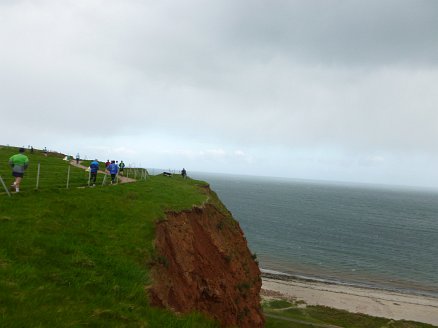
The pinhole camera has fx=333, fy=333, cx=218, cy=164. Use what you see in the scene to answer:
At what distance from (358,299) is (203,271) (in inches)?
1440

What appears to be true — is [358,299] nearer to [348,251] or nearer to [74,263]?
[348,251]

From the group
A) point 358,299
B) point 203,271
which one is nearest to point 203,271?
point 203,271

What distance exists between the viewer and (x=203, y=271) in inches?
846

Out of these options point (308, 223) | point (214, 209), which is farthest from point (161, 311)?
point (308, 223)

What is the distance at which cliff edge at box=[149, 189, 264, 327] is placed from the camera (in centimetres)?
1549

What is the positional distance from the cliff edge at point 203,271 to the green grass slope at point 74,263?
1338mm

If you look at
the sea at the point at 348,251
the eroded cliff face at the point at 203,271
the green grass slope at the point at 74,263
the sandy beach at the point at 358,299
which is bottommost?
the sandy beach at the point at 358,299

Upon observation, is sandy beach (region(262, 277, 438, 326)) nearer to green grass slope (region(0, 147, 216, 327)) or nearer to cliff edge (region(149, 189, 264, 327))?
cliff edge (region(149, 189, 264, 327))

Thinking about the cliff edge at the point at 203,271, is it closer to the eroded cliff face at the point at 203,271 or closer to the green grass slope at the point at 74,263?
the eroded cliff face at the point at 203,271

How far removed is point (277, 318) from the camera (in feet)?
126

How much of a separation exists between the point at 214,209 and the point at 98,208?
558 inches

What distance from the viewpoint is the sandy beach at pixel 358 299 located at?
44.2m

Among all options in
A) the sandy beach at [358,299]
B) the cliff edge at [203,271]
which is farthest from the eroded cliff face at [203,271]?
the sandy beach at [358,299]

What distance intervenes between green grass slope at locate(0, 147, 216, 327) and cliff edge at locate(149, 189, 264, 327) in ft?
4.39
